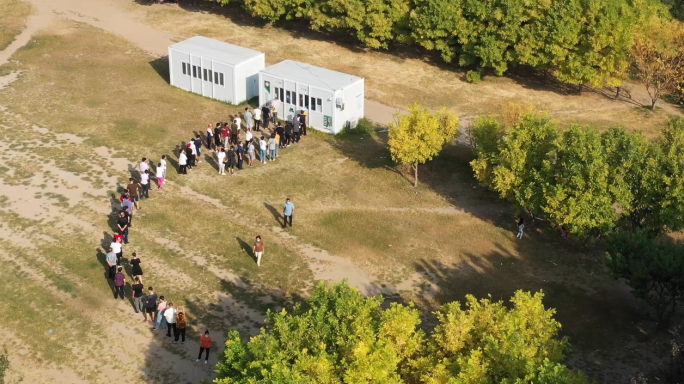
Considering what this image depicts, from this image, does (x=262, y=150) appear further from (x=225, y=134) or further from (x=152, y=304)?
(x=152, y=304)

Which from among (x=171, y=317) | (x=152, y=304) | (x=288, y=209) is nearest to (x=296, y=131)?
(x=288, y=209)

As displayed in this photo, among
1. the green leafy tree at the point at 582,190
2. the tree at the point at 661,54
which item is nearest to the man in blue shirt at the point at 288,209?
the green leafy tree at the point at 582,190

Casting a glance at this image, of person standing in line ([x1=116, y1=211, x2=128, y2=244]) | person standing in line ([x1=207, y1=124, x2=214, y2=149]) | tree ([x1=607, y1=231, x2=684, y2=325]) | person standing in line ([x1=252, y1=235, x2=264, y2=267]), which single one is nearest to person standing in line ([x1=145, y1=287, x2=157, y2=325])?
person standing in line ([x1=252, y1=235, x2=264, y2=267])

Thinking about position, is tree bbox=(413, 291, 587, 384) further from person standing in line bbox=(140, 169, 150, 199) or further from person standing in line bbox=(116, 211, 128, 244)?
person standing in line bbox=(140, 169, 150, 199)

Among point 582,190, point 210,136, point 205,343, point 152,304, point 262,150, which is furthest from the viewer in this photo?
point 210,136

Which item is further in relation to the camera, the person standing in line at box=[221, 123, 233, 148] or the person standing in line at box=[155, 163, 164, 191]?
the person standing in line at box=[221, 123, 233, 148]

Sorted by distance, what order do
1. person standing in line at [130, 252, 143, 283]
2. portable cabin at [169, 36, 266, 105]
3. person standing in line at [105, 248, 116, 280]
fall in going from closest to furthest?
person standing in line at [130, 252, 143, 283] → person standing in line at [105, 248, 116, 280] → portable cabin at [169, 36, 266, 105]

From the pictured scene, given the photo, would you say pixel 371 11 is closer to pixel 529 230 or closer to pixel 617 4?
pixel 617 4

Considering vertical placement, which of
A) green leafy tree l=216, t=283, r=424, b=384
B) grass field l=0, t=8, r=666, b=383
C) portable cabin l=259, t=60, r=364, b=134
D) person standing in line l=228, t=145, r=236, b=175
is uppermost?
green leafy tree l=216, t=283, r=424, b=384
